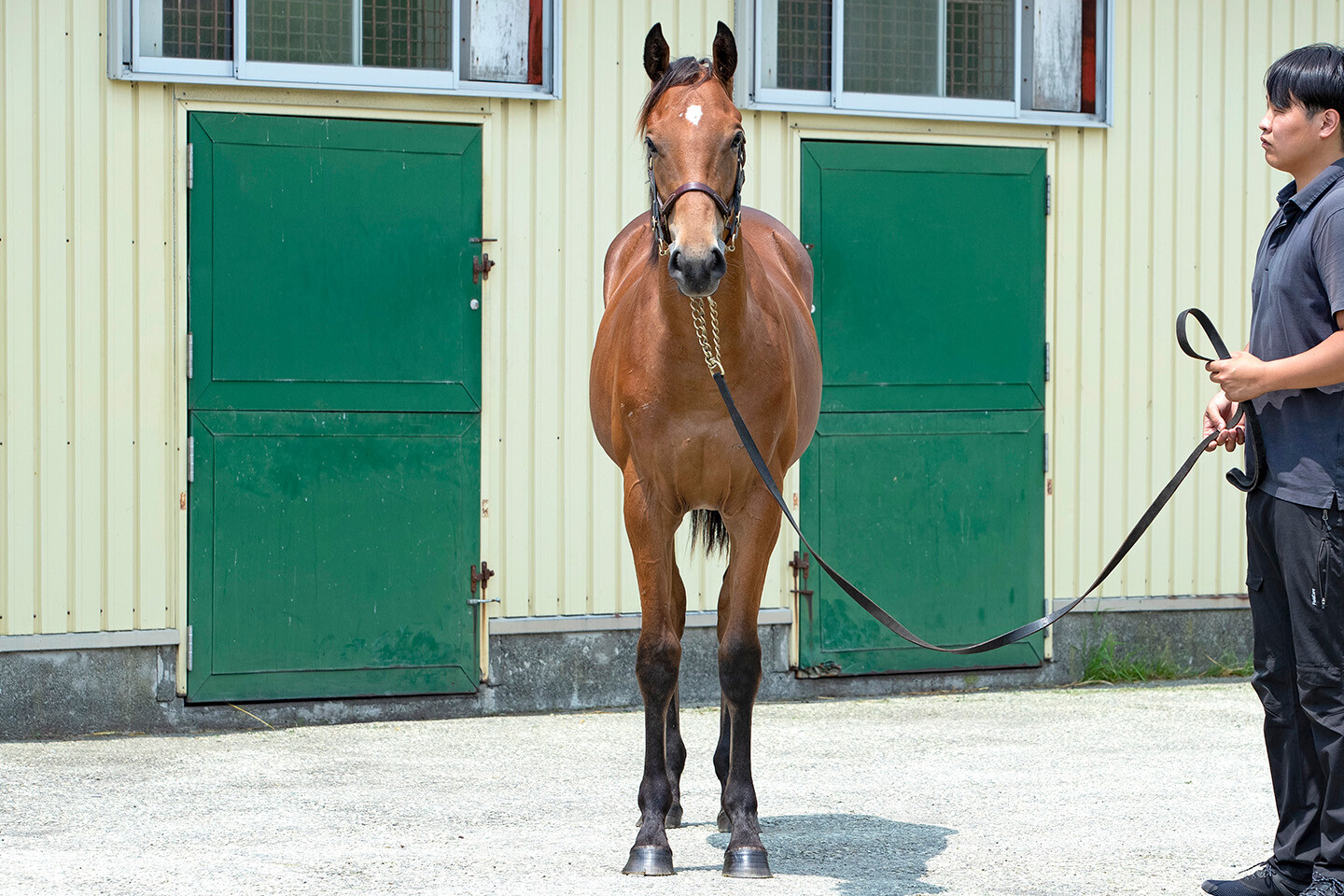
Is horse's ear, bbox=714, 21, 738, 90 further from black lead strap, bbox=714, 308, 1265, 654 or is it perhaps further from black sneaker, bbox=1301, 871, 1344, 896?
black sneaker, bbox=1301, 871, 1344, 896

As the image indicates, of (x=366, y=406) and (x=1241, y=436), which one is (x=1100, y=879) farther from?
(x=366, y=406)

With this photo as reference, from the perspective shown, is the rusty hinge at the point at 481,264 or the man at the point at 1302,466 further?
the rusty hinge at the point at 481,264

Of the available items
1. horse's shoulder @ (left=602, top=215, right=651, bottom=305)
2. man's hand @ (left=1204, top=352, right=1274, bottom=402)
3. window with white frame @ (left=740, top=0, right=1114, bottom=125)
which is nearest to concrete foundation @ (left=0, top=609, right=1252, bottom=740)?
horse's shoulder @ (left=602, top=215, right=651, bottom=305)

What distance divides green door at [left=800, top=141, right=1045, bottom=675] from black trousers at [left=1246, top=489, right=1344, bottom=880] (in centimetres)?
338

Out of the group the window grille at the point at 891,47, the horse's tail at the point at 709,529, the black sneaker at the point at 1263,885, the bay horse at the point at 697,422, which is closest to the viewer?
the black sneaker at the point at 1263,885

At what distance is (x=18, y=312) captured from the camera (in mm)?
5836

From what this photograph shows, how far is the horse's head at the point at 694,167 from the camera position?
333 cm

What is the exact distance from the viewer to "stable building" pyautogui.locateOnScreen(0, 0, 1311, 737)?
593 centimetres

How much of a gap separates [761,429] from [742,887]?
4.03 ft

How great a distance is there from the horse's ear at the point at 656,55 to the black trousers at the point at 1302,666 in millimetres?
1876

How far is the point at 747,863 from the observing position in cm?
384

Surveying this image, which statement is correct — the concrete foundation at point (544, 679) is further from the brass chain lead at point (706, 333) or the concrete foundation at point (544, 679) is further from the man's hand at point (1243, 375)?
the man's hand at point (1243, 375)

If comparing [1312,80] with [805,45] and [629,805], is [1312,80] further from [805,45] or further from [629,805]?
[805,45]

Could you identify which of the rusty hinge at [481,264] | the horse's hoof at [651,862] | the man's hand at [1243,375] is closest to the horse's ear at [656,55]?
the man's hand at [1243,375]
